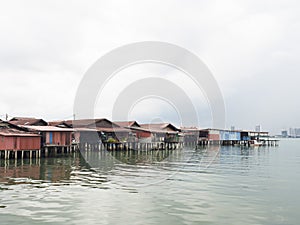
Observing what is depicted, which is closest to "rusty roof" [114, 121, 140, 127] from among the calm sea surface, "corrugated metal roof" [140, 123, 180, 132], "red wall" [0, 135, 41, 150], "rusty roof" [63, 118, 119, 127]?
"rusty roof" [63, 118, 119, 127]

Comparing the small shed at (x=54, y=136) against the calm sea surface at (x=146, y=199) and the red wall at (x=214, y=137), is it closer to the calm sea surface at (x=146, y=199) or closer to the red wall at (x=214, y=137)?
the calm sea surface at (x=146, y=199)

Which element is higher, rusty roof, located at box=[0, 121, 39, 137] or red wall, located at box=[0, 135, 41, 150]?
rusty roof, located at box=[0, 121, 39, 137]

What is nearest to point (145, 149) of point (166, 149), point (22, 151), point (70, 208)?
point (166, 149)

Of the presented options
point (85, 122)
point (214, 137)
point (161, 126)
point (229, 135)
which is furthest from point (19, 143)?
point (229, 135)

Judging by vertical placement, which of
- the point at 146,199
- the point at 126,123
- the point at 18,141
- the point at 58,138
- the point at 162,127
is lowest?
the point at 146,199

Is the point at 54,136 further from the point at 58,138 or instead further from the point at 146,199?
the point at 146,199

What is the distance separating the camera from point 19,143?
29734mm

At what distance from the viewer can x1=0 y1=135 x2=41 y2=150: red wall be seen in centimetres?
2881

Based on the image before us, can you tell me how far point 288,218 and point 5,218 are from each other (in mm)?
9451

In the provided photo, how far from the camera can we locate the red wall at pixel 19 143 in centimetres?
2881

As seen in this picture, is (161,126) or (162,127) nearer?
(162,127)

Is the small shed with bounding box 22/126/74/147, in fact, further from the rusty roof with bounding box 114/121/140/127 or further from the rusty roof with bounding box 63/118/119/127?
the rusty roof with bounding box 114/121/140/127

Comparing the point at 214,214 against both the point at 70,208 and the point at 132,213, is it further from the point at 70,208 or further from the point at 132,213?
the point at 70,208

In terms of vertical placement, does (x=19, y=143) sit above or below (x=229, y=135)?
above
